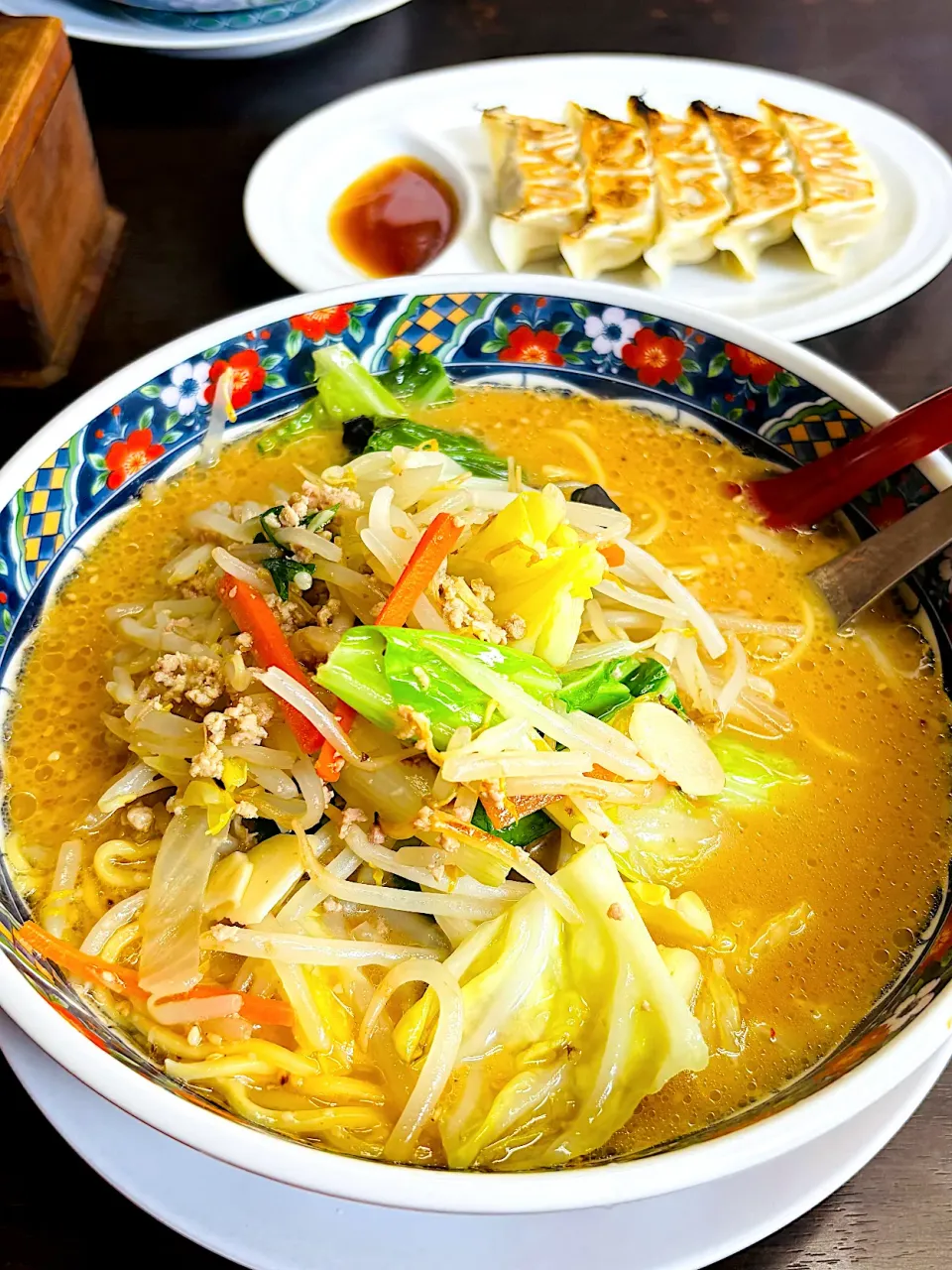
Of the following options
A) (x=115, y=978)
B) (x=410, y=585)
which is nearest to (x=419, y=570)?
(x=410, y=585)

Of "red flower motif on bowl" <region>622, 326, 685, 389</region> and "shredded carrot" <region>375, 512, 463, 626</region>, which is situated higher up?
"red flower motif on bowl" <region>622, 326, 685, 389</region>

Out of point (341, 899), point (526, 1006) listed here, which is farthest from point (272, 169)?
point (526, 1006)

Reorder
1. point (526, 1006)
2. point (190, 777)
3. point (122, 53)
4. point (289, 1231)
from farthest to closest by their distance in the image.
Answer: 1. point (122, 53)
2. point (190, 777)
3. point (526, 1006)
4. point (289, 1231)

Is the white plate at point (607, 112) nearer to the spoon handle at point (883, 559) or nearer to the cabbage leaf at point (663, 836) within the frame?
the spoon handle at point (883, 559)

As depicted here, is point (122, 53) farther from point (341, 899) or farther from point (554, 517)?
point (341, 899)

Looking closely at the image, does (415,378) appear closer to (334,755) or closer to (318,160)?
(334,755)

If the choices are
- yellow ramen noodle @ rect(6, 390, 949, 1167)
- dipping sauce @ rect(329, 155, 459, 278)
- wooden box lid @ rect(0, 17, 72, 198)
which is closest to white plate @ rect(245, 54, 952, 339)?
dipping sauce @ rect(329, 155, 459, 278)

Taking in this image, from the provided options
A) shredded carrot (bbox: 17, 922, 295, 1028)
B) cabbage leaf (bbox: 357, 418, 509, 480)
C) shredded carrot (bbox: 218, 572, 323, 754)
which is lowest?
shredded carrot (bbox: 17, 922, 295, 1028)

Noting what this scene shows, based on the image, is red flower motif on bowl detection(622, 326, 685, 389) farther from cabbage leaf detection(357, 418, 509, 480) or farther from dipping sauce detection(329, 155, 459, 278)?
dipping sauce detection(329, 155, 459, 278)
